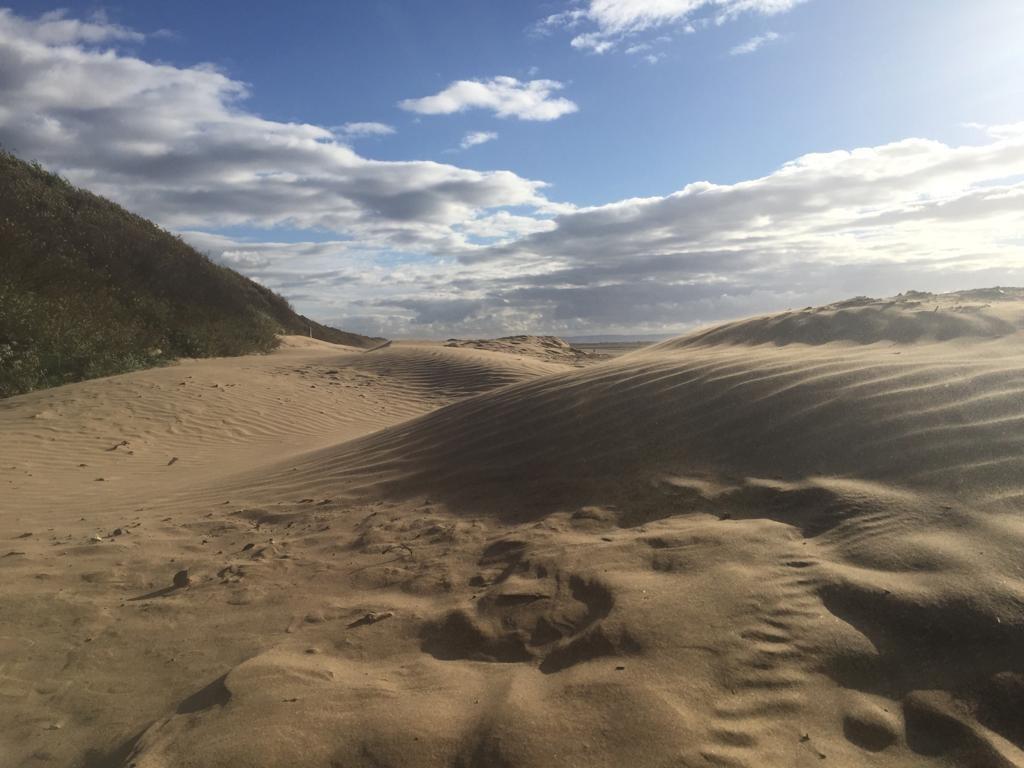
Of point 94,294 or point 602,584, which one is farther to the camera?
point 94,294

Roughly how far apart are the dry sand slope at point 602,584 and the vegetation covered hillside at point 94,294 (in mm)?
5989

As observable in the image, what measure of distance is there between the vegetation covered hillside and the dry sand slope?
599 cm

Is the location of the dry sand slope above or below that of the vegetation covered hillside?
below

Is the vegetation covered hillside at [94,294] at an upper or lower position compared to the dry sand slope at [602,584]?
upper

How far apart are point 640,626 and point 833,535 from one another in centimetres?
93

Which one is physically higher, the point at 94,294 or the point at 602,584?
the point at 94,294

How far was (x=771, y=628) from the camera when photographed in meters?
2.21

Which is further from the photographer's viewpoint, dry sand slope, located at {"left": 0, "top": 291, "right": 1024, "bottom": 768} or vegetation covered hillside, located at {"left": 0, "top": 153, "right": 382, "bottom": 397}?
vegetation covered hillside, located at {"left": 0, "top": 153, "right": 382, "bottom": 397}

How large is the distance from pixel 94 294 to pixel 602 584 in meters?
14.3

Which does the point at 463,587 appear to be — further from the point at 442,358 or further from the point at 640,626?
the point at 442,358

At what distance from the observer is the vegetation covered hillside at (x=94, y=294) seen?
10633 mm

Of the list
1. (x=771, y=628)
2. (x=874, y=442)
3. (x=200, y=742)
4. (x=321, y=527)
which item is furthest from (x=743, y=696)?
(x=321, y=527)

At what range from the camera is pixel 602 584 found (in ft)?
8.91

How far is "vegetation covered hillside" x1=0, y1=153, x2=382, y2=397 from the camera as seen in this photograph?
10.6 metres
